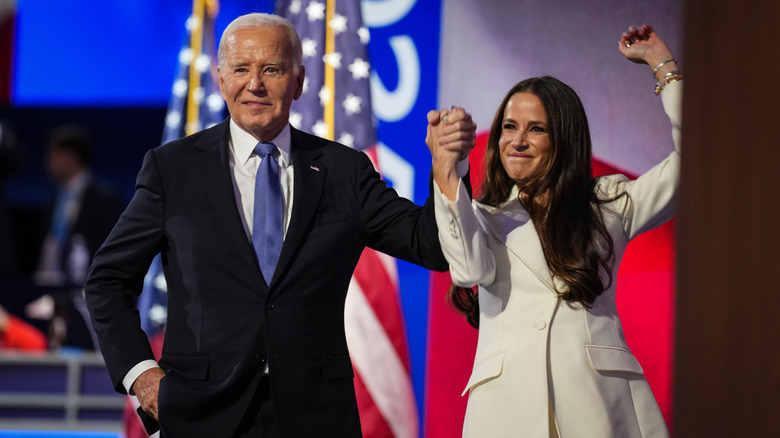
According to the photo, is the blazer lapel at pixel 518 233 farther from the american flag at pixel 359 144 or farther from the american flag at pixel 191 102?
the american flag at pixel 191 102

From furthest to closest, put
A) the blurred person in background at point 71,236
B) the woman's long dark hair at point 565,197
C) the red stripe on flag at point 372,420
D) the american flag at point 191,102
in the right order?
1. the blurred person in background at point 71,236
2. the american flag at point 191,102
3. the red stripe on flag at point 372,420
4. the woman's long dark hair at point 565,197

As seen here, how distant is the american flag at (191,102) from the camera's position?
361 centimetres

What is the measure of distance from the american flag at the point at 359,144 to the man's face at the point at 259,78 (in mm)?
1335

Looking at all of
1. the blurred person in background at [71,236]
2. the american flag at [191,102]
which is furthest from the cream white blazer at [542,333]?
the blurred person in background at [71,236]

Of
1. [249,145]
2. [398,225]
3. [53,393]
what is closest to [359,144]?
[249,145]

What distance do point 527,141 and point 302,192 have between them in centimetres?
51

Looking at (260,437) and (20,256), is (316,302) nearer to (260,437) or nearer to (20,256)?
(260,437)

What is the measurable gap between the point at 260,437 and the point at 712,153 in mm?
1385

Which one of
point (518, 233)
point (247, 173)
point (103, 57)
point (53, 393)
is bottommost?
point (53, 393)

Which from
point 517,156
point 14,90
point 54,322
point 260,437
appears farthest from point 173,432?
point 14,90

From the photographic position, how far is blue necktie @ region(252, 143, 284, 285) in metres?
1.78

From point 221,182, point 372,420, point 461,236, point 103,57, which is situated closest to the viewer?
point 461,236

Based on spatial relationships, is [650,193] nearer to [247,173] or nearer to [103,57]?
[247,173]

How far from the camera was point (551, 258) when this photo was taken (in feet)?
5.99
